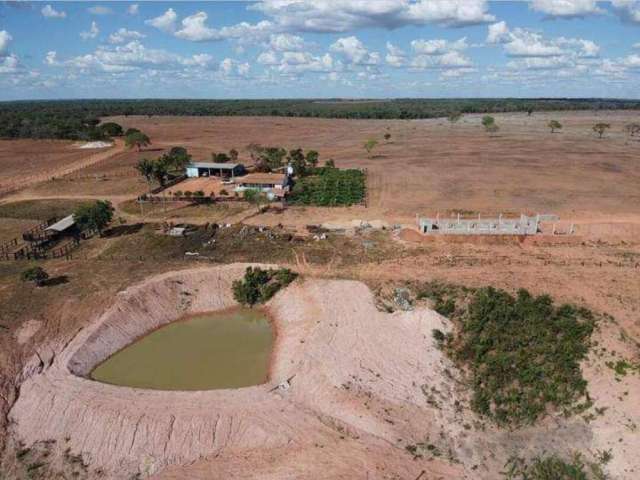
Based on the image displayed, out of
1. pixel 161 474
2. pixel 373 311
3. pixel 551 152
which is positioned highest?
pixel 551 152

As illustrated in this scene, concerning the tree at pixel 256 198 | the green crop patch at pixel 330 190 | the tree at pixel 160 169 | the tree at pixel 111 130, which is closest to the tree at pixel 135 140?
the tree at pixel 111 130

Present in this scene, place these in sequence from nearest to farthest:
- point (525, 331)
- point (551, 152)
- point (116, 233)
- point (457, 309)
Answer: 1. point (525, 331)
2. point (457, 309)
3. point (116, 233)
4. point (551, 152)

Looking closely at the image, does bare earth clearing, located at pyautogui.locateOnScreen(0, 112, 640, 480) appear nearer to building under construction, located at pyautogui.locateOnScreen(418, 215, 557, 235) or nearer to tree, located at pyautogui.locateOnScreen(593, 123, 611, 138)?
building under construction, located at pyautogui.locateOnScreen(418, 215, 557, 235)

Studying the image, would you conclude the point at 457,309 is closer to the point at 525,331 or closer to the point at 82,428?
the point at 525,331

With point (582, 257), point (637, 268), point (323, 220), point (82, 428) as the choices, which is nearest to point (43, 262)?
point (82, 428)

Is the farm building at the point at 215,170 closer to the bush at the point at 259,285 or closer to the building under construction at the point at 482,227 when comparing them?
the building under construction at the point at 482,227

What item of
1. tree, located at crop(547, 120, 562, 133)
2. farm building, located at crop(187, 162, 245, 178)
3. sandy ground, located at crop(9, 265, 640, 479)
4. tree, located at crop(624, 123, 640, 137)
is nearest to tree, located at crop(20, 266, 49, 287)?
sandy ground, located at crop(9, 265, 640, 479)

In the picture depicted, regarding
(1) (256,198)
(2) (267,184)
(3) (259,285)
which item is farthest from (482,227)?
(2) (267,184)
